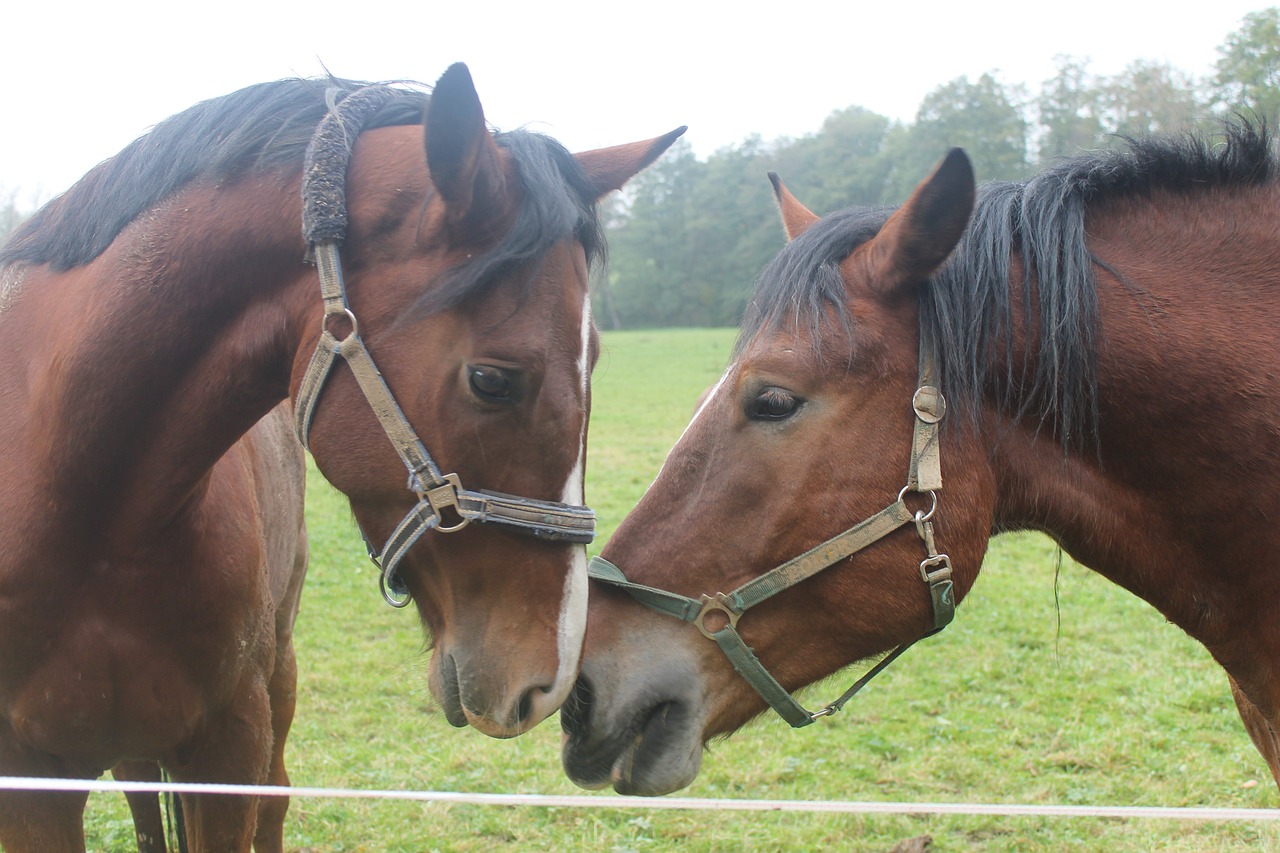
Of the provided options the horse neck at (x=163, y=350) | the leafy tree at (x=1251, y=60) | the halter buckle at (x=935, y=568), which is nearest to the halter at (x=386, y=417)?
the horse neck at (x=163, y=350)

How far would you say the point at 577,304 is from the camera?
6.90 ft

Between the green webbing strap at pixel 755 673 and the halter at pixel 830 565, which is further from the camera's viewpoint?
the green webbing strap at pixel 755 673

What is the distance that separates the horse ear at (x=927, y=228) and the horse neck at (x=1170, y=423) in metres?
0.30

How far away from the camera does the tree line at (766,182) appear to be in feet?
137

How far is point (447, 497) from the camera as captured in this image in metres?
1.96

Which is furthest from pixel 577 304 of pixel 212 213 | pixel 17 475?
pixel 17 475

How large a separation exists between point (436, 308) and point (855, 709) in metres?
4.50

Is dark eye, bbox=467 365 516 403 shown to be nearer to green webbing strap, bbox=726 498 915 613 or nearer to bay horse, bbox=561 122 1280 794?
bay horse, bbox=561 122 1280 794

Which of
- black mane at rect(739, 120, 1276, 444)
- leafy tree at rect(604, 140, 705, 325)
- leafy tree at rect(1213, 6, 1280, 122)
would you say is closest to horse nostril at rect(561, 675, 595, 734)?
black mane at rect(739, 120, 1276, 444)

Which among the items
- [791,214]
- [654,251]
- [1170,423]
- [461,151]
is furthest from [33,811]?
[654,251]

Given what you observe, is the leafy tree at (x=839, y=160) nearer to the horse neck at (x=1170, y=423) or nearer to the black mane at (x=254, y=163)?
the horse neck at (x=1170, y=423)

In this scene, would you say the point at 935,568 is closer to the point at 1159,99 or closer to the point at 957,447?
the point at 957,447

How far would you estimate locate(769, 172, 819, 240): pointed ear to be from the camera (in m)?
2.79

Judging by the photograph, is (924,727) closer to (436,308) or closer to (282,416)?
(282,416)
